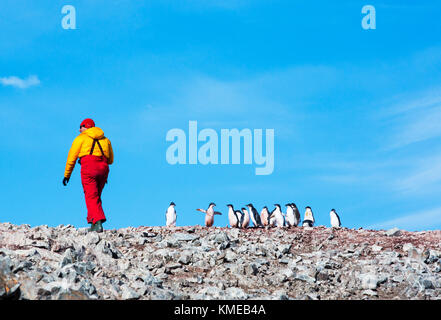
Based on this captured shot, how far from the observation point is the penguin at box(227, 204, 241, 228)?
73.4 feet

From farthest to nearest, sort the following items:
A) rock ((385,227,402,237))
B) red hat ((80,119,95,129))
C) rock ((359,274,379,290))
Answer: rock ((385,227,402,237)), red hat ((80,119,95,129)), rock ((359,274,379,290))

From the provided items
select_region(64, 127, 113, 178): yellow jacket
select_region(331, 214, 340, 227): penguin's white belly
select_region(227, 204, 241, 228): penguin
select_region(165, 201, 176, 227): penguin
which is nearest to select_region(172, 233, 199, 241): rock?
select_region(64, 127, 113, 178): yellow jacket

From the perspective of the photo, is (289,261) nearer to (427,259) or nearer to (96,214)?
(427,259)

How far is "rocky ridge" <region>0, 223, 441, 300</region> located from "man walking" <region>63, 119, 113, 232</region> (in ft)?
2.04

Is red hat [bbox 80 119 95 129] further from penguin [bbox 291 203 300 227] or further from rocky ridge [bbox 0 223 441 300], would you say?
penguin [bbox 291 203 300 227]

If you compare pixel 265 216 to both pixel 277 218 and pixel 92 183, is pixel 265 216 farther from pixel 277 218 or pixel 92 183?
pixel 92 183

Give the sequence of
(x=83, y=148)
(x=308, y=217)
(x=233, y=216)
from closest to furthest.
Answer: (x=83, y=148)
(x=233, y=216)
(x=308, y=217)

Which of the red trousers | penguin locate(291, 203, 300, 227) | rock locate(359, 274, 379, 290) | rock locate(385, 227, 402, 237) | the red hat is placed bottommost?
rock locate(359, 274, 379, 290)

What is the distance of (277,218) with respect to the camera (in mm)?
22812

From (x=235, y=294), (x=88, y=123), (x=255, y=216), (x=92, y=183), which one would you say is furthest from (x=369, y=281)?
(x=255, y=216)

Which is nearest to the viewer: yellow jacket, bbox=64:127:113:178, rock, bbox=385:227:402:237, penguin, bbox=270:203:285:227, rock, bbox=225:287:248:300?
rock, bbox=225:287:248:300

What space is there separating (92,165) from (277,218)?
33.1ft

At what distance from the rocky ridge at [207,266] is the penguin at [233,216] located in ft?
18.0
